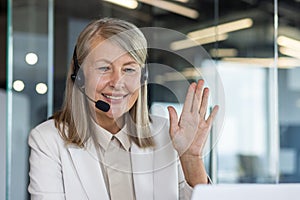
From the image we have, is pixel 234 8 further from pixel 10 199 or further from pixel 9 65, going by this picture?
pixel 10 199

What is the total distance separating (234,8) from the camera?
3.11m

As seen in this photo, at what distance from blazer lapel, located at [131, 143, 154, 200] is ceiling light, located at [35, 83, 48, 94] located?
50.9 inches

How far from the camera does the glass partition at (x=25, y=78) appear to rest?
258cm

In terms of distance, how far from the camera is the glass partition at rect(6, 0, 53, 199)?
2582mm

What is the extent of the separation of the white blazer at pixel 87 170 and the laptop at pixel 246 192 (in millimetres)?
546

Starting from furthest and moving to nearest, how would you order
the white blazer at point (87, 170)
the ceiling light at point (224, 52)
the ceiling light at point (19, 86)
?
the ceiling light at point (224, 52)
the ceiling light at point (19, 86)
the white blazer at point (87, 170)

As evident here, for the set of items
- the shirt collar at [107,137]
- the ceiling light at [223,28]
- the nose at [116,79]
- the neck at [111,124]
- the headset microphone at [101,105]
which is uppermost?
the ceiling light at [223,28]

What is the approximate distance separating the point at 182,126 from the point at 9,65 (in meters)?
1.18

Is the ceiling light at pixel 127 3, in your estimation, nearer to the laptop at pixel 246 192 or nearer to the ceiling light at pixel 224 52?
the ceiling light at pixel 224 52

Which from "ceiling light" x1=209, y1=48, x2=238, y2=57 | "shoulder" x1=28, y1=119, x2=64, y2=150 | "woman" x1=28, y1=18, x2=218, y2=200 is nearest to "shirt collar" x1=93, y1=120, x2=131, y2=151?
"woman" x1=28, y1=18, x2=218, y2=200

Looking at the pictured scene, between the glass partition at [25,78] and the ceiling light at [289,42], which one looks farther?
the ceiling light at [289,42]

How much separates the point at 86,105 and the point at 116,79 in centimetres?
11

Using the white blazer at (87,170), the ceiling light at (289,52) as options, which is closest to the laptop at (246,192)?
the white blazer at (87,170)

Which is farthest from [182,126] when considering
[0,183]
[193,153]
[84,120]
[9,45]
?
[9,45]
